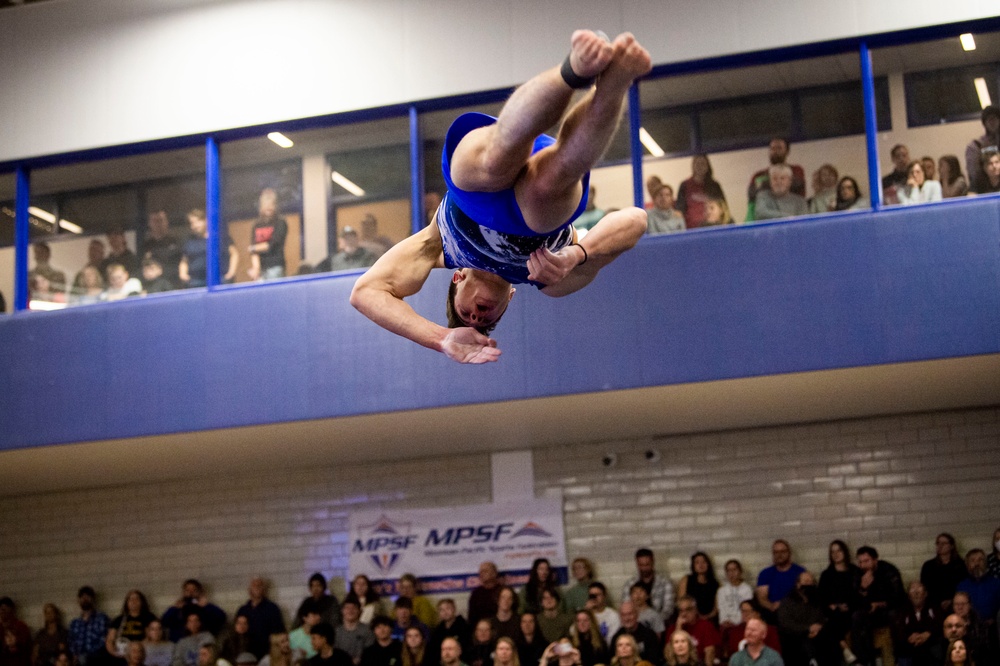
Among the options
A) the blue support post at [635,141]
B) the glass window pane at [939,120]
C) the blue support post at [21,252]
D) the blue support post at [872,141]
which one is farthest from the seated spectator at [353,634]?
the glass window pane at [939,120]

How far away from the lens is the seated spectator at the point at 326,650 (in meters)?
9.89

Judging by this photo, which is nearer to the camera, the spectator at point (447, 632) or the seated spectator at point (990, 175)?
the seated spectator at point (990, 175)

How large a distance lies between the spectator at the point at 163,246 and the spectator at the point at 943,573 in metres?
6.44

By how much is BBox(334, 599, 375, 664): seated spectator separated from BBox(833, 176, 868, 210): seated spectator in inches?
206

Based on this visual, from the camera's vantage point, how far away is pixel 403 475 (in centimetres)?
1180

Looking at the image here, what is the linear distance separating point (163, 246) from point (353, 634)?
3.67 meters

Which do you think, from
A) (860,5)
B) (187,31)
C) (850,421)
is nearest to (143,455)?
(187,31)

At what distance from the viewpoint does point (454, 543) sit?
37.6 feet

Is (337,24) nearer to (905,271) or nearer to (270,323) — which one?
(270,323)

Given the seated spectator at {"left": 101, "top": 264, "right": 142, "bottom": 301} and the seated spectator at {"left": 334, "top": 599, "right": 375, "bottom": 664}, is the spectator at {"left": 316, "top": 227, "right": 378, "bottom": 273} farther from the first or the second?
the seated spectator at {"left": 334, "top": 599, "right": 375, "bottom": 664}

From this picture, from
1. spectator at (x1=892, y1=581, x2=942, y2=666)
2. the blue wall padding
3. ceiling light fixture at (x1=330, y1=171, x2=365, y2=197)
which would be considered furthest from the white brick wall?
ceiling light fixture at (x1=330, y1=171, x2=365, y2=197)

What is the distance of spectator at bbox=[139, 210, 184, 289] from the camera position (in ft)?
32.3

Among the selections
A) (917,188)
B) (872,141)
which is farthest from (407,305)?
(917,188)

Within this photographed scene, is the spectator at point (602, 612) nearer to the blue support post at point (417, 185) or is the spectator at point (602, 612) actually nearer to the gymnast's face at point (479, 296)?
the blue support post at point (417, 185)
